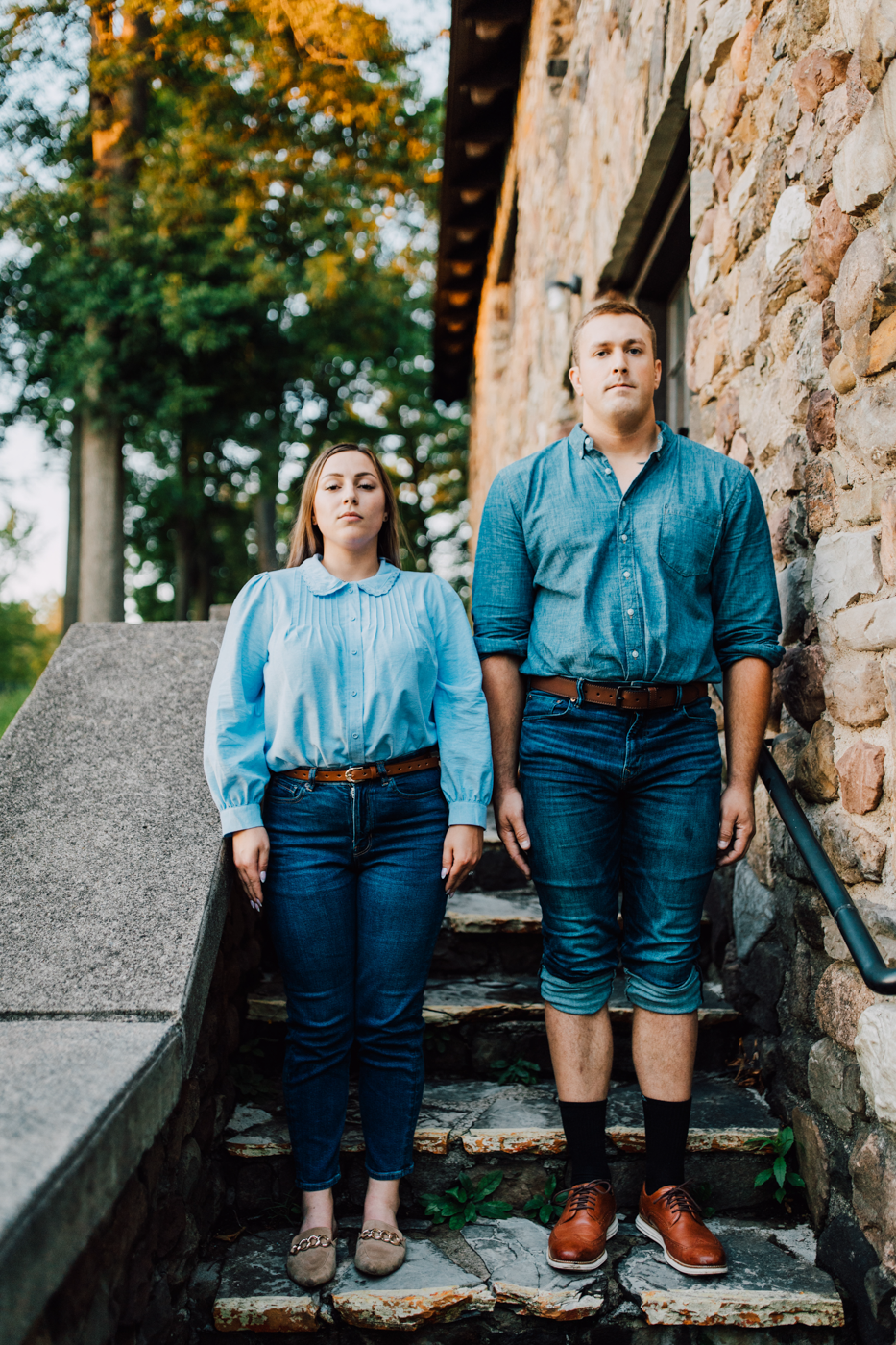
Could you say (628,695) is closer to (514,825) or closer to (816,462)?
(514,825)

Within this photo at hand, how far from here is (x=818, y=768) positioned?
2.04 meters

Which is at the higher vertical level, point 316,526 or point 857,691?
point 316,526

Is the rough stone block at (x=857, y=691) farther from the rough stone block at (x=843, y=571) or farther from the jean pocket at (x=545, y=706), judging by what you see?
the jean pocket at (x=545, y=706)

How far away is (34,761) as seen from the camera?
7.36 ft

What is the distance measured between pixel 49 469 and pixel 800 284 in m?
9.73

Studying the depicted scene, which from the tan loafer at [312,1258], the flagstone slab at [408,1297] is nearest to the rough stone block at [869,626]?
the flagstone slab at [408,1297]

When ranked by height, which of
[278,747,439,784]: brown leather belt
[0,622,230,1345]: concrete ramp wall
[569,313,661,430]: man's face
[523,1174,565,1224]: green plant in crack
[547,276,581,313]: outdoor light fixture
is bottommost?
[523,1174,565,1224]: green plant in crack

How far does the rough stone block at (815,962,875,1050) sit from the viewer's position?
6.09 feet

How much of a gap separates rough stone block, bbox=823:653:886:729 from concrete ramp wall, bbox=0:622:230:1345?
133 cm

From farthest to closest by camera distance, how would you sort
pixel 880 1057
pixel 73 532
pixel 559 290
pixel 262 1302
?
pixel 73 532 < pixel 559 290 < pixel 262 1302 < pixel 880 1057

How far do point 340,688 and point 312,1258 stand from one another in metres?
1.14

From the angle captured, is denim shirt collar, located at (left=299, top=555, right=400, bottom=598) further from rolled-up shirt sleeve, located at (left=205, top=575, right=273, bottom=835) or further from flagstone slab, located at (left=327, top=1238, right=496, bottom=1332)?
flagstone slab, located at (left=327, top=1238, right=496, bottom=1332)

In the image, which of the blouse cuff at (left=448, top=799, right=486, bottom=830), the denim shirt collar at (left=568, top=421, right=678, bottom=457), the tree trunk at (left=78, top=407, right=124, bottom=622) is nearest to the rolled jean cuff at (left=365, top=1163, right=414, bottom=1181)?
the blouse cuff at (left=448, top=799, right=486, bottom=830)

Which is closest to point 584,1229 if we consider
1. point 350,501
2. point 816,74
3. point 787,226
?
point 350,501
